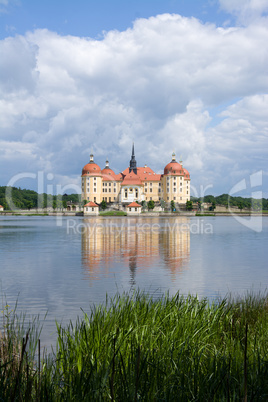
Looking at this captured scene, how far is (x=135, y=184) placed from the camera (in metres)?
112

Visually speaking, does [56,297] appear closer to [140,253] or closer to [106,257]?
[106,257]

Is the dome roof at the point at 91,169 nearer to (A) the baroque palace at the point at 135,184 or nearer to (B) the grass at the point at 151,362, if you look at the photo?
(A) the baroque palace at the point at 135,184

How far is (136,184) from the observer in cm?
11206

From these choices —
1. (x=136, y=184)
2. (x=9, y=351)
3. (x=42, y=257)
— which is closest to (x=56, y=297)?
(x=9, y=351)

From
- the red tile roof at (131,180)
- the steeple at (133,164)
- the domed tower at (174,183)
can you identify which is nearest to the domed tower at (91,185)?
the red tile roof at (131,180)

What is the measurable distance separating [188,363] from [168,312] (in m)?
1.97

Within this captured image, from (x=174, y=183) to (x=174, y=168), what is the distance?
4606 mm

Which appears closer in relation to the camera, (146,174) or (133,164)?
(146,174)

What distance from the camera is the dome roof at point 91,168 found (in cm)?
11740

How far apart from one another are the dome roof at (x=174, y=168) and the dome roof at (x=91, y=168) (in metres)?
20.2

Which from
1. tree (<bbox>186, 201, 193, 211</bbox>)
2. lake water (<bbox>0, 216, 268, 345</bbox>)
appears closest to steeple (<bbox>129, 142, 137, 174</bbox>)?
tree (<bbox>186, 201, 193, 211</bbox>)

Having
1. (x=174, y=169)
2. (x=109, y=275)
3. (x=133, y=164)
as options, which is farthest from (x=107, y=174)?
(x=109, y=275)

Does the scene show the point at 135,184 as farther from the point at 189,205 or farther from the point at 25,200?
the point at 25,200

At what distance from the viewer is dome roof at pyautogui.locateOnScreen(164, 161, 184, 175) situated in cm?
11831
